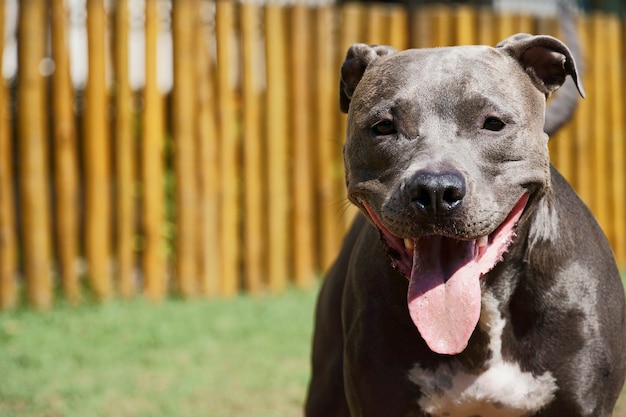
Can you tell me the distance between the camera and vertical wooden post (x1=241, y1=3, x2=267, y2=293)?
841cm

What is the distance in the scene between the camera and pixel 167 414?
5547mm

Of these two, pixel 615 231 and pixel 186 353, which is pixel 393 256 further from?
pixel 615 231

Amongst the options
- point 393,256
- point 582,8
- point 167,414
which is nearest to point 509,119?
point 393,256

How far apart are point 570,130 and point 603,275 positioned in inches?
249

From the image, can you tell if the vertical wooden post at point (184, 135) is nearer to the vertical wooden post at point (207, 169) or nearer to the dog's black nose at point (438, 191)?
the vertical wooden post at point (207, 169)

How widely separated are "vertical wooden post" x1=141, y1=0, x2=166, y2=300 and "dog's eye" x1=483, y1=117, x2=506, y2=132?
194 inches

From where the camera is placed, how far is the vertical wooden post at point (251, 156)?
841 cm

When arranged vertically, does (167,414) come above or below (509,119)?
below

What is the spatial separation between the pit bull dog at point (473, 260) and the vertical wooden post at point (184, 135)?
444 cm

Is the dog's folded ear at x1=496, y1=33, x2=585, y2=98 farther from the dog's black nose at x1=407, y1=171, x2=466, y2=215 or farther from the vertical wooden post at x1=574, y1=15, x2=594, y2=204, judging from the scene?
the vertical wooden post at x1=574, y1=15, x2=594, y2=204

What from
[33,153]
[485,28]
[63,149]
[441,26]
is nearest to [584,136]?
[485,28]

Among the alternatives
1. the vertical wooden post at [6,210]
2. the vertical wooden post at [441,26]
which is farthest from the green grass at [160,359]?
the vertical wooden post at [441,26]

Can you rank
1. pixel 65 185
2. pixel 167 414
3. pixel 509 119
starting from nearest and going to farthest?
pixel 509 119, pixel 167 414, pixel 65 185

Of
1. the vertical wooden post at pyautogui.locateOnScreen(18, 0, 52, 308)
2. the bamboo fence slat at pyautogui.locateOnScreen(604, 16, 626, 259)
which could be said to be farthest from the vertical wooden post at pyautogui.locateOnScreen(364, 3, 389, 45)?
the vertical wooden post at pyautogui.locateOnScreen(18, 0, 52, 308)
